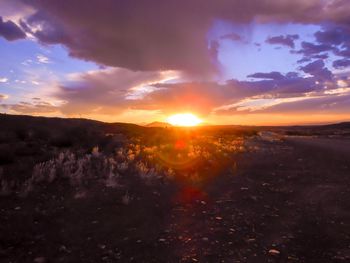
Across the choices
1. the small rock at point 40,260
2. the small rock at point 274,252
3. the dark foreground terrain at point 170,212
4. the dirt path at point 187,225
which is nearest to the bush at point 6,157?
the dark foreground terrain at point 170,212

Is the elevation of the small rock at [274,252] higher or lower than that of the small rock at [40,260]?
lower

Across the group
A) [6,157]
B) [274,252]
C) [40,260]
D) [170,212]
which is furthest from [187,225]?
[6,157]

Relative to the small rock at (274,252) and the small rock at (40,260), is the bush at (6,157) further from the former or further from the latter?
the small rock at (274,252)

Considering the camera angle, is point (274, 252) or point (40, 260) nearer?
point (40, 260)

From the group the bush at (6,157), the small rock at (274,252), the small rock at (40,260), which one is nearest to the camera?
the small rock at (40,260)

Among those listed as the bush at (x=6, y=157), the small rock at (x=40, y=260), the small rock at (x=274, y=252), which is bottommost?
the small rock at (x=274, y=252)

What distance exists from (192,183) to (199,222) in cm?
408

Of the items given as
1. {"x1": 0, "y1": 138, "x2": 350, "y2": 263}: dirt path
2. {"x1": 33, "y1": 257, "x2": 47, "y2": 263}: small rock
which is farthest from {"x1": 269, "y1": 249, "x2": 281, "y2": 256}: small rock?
{"x1": 33, "y1": 257, "x2": 47, "y2": 263}: small rock

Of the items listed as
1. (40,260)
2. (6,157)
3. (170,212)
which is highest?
(6,157)

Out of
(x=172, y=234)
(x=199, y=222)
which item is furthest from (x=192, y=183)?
(x=172, y=234)

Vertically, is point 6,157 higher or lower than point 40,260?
higher

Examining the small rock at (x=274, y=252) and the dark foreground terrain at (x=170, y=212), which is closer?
the small rock at (x=274, y=252)

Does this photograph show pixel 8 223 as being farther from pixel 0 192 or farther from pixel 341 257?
pixel 341 257

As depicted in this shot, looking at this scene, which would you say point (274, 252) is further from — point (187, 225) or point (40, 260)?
point (40, 260)
